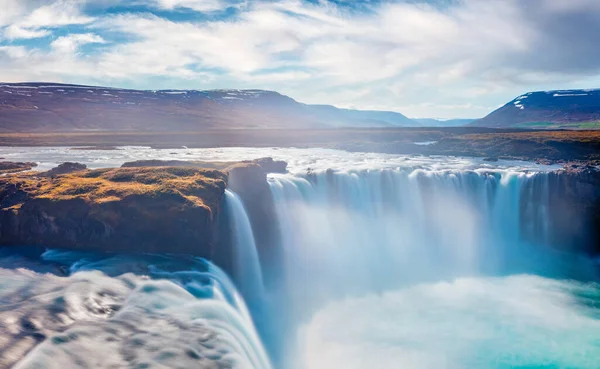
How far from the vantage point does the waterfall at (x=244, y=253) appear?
2336cm

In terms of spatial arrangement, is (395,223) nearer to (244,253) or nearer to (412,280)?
(412,280)

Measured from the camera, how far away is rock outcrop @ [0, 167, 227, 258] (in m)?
20.6

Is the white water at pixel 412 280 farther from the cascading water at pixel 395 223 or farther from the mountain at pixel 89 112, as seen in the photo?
the mountain at pixel 89 112

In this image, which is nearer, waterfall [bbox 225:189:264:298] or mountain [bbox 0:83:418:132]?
waterfall [bbox 225:189:264:298]

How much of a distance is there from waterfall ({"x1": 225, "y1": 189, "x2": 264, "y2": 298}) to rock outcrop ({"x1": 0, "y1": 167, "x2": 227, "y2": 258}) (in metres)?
1.98

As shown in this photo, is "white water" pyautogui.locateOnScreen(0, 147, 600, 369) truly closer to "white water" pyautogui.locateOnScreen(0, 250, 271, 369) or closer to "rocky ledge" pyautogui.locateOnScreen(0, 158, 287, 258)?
"white water" pyautogui.locateOnScreen(0, 250, 271, 369)

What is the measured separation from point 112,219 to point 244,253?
295 inches

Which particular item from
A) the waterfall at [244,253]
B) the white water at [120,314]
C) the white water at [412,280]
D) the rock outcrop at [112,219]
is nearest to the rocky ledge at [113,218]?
the rock outcrop at [112,219]

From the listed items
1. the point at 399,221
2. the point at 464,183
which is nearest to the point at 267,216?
the point at 399,221

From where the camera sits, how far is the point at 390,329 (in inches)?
898

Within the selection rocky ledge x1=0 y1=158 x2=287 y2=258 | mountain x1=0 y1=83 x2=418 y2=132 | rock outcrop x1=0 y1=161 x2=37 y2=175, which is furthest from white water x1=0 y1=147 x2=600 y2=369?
mountain x1=0 y1=83 x2=418 y2=132

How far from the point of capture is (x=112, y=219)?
20.8 meters

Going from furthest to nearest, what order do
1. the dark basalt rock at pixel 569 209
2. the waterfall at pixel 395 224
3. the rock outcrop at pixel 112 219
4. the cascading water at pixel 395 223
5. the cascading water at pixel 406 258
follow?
the dark basalt rock at pixel 569 209, the cascading water at pixel 395 223, the waterfall at pixel 395 224, the cascading water at pixel 406 258, the rock outcrop at pixel 112 219

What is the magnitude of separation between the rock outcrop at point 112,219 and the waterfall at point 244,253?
1.98m
